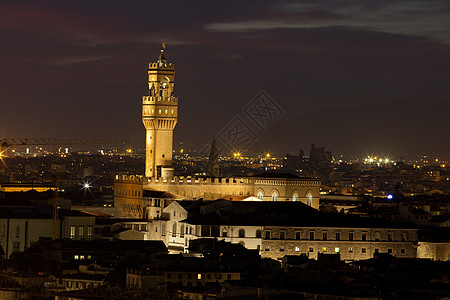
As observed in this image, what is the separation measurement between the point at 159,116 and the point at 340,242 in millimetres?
20132

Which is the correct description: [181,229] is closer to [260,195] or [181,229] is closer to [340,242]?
[340,242]

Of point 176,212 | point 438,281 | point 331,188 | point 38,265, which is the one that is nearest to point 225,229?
point 176,212

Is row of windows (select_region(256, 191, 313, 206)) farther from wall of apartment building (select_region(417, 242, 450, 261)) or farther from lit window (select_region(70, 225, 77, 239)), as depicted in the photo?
wall of apartment building (select_region(417, 242, 450, 261))

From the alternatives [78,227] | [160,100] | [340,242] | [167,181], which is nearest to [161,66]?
[160,100]

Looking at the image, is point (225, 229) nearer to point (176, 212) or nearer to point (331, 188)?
point (176, 212)

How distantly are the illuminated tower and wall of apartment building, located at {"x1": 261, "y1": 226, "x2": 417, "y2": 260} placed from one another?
52.6ft

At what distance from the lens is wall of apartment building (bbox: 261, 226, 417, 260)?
8206 centimetres

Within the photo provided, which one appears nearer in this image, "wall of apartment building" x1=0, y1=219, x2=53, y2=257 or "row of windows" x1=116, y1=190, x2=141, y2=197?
"wall of apartment building" x1=0, y1=219, x2=53, y2=257

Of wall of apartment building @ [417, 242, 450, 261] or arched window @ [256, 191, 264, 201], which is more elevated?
arched window @ [256, 191, 264, 201]

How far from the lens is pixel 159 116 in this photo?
3915 inches

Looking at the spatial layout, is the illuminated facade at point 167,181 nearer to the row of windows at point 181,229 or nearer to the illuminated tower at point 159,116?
the illuminated tower at point 159,116

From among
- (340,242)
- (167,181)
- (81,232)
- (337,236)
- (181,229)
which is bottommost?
(340,242)

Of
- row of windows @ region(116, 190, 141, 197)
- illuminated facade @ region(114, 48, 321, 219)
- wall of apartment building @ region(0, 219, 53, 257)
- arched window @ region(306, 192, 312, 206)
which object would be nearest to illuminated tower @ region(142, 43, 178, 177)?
illuminated facade @ region(114, 48, 321, 219)

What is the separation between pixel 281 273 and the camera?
2662 inches
